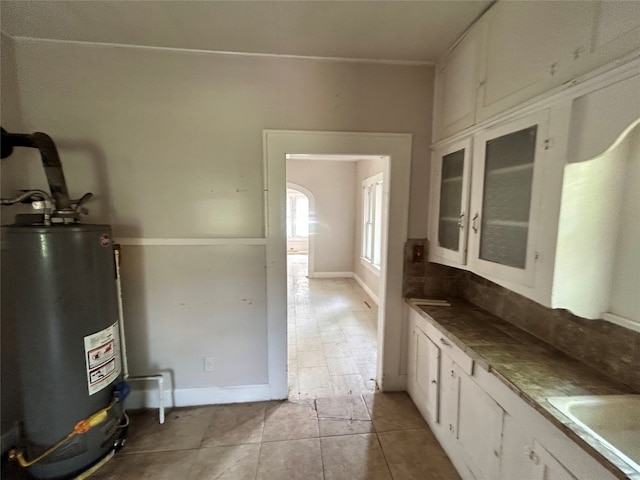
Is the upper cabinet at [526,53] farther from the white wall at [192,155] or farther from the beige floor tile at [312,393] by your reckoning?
the beige floor tile at [312,393]

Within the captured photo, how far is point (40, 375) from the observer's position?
1.56 metres

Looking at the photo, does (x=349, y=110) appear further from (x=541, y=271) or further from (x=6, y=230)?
(x=6, y=230)

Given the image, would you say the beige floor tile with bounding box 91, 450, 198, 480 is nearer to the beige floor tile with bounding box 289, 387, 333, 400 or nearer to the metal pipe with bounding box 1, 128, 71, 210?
the beige floor tile with bounding box 289, 387, 333, 400

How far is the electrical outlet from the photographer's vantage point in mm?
2273

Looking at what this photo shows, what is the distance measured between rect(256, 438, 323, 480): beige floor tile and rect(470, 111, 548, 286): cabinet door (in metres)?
1.58

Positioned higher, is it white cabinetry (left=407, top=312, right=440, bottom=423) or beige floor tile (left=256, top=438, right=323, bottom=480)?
white cabinetry (left=407, top=312, right=440, bottom=423)

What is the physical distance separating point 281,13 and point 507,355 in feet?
7.44

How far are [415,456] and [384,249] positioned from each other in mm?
1449

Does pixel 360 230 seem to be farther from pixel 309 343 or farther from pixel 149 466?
pixel 149 466

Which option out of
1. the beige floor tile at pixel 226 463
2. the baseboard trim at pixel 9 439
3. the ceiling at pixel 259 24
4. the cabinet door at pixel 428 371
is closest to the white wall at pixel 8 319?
the baseboard trim at pixel 9 439

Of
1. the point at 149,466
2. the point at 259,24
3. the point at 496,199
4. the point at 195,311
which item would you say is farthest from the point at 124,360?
the point at 496,199

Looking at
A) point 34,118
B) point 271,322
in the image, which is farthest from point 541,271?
point 34,118

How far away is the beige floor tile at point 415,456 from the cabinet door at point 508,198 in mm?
1239

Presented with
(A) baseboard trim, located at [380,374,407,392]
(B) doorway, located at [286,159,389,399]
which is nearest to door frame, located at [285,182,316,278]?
(B) doorway, located at [286,159,389,399]
